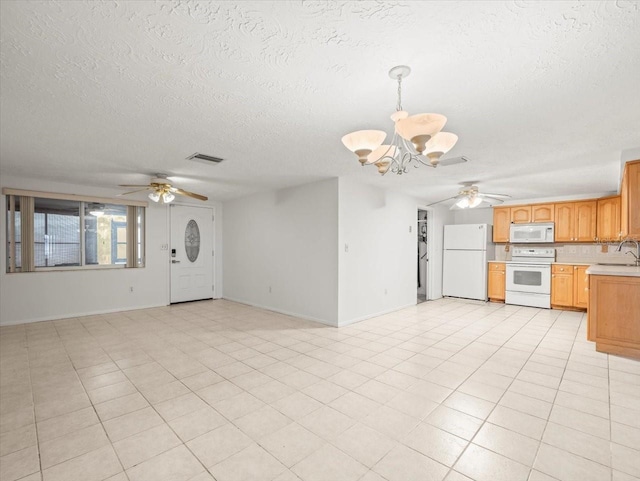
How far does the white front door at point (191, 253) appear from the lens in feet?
21.2

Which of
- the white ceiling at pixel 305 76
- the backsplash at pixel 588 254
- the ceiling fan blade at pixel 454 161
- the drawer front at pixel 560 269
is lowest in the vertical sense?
the drawer front at pixel 560 269

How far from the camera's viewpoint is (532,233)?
21.2 ft

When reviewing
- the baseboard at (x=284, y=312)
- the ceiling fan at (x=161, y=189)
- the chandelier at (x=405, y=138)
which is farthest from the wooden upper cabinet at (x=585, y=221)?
the ceiling fan at (x=161, y=189)

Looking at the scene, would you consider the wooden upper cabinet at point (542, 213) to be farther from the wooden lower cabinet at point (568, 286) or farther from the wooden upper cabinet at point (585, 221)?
the wooden lower cabinet at point (568, 286)

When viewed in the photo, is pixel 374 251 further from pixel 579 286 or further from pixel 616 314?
pixel 579 286

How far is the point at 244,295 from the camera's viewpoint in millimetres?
6484

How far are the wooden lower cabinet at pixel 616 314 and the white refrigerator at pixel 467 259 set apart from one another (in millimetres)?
3015

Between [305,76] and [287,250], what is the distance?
3.76 metres

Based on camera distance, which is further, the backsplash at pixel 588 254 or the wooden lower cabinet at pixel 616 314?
the backsplash at pixel 588 254

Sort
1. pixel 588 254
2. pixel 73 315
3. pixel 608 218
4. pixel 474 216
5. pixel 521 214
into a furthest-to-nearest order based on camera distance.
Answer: pixel 474 216
pixel 521 214
pixel 588 254
pixel 608 218
pixel 73 315

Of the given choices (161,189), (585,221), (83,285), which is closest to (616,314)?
(585,221)

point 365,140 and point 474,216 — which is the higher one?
point 365,140

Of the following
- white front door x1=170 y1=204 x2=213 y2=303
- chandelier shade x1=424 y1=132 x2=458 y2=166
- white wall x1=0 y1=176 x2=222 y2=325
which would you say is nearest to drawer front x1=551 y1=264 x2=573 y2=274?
chandelier shade x1=424 y1=132 x2=458 y2=166

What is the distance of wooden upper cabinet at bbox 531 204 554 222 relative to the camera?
6328mm
